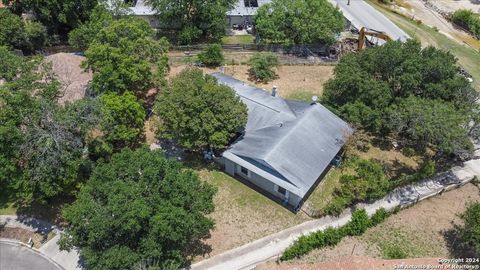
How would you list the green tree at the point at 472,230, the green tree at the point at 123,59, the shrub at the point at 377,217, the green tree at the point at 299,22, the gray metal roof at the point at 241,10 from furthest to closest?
the gray metal roof at the point at 241,10, the green tree at the point at 299,22, the green tree at the point at 123,59, the shrub at the point at 377,217, the green tree at the point at 472,230

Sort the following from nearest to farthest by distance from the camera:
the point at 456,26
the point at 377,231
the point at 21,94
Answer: the point at 21,94, the point at 377,231, the point at 456,26

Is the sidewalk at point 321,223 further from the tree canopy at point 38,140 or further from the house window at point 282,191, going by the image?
the tree canopy at point 38,140

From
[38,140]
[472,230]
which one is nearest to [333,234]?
[472,230]

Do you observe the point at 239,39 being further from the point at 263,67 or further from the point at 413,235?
the point at 413,235

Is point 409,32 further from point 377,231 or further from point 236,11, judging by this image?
point 377,231

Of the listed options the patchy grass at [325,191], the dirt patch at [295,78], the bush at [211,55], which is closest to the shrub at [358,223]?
the patchy grass at [325,191]

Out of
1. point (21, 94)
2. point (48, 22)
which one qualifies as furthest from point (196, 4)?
point (21, 94)

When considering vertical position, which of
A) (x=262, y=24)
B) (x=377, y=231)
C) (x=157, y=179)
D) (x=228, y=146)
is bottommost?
(x=377, y=231)
